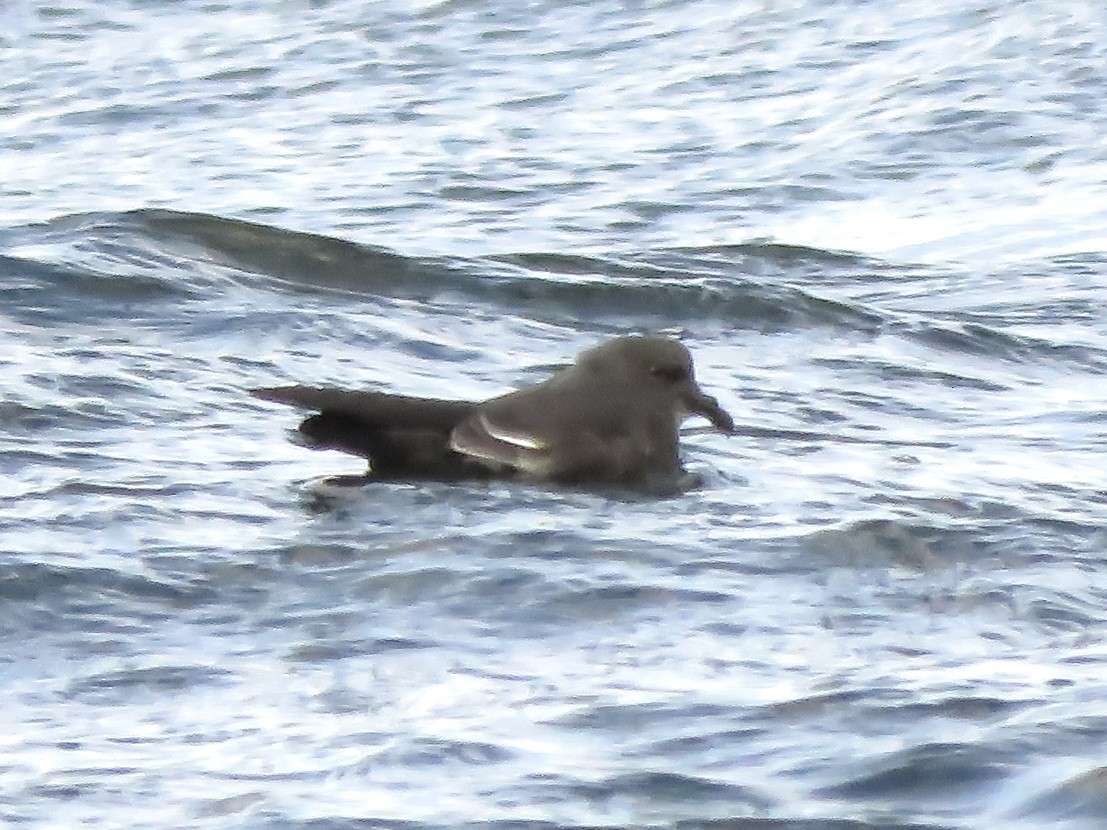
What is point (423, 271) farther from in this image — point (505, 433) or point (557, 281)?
point (505, 433)

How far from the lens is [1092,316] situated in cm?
1086

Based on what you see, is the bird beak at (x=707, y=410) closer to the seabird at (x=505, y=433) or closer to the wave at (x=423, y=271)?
the seabird at (x=505, y=433)

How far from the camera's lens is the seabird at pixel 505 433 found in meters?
7.80

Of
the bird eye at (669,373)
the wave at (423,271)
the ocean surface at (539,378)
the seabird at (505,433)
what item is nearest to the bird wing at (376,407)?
the seabird at (505,433)

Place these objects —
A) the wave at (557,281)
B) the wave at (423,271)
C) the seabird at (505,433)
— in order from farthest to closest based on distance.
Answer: the wave at (423,271), the wave at (557,281), the seabird at (505,433)

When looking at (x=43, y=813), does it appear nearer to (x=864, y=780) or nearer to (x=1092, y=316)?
(x=864, y=780)

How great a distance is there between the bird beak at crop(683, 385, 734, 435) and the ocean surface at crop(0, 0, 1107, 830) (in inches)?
4.7

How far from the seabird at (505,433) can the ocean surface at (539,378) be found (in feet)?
0.37

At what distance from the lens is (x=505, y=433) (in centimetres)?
777

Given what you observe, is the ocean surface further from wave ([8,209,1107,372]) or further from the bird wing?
the bird wing

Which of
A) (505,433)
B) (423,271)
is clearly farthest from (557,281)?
(505,433)

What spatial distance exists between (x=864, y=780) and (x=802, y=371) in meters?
4.63

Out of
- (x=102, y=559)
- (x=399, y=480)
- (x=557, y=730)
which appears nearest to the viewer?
(x=557, y=730)

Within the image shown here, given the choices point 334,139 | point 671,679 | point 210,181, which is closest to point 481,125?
point 334,139
